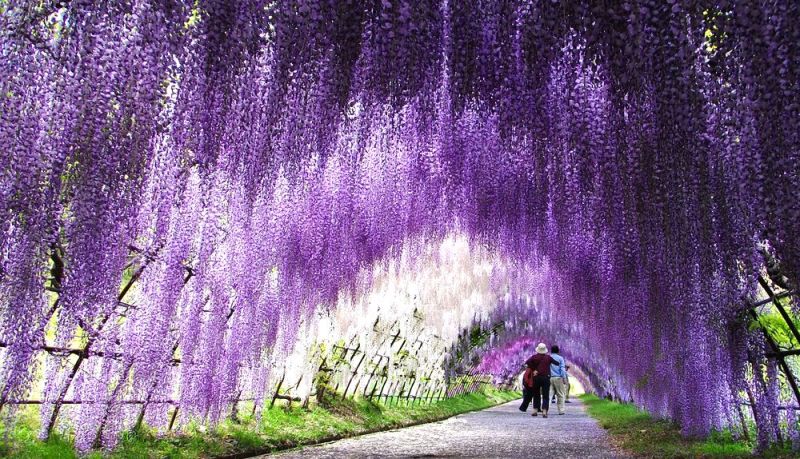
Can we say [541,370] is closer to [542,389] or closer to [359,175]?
[542,389]

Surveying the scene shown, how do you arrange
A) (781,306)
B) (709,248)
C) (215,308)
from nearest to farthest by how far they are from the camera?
(709,248) < (781,306) < (215,308)

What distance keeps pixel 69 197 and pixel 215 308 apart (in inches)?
166

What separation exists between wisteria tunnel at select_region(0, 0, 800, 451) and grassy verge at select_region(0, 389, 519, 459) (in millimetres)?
244

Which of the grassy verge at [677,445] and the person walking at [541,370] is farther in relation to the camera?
the person walking at [541,370]

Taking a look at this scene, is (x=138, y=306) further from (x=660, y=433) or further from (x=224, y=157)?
(x=660, y=433)

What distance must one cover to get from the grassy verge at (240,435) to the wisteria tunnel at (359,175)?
0.80 ft

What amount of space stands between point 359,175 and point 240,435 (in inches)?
169

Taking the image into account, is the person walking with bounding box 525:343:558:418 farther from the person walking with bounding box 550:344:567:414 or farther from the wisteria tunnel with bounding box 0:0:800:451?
the wisteria tunnel with bounding box 0:0:800:451

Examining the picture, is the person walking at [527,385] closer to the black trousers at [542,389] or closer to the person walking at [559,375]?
the black trousers at [542,389]

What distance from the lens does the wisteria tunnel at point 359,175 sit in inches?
169

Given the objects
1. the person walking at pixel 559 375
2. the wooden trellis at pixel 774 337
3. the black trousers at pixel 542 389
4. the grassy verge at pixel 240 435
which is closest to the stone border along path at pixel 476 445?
the grassy verge at pixel 240 435

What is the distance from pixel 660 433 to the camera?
12516mm

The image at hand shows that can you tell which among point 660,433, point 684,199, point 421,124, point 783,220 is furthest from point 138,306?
point 660,433

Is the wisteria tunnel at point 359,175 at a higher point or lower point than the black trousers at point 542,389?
higher
